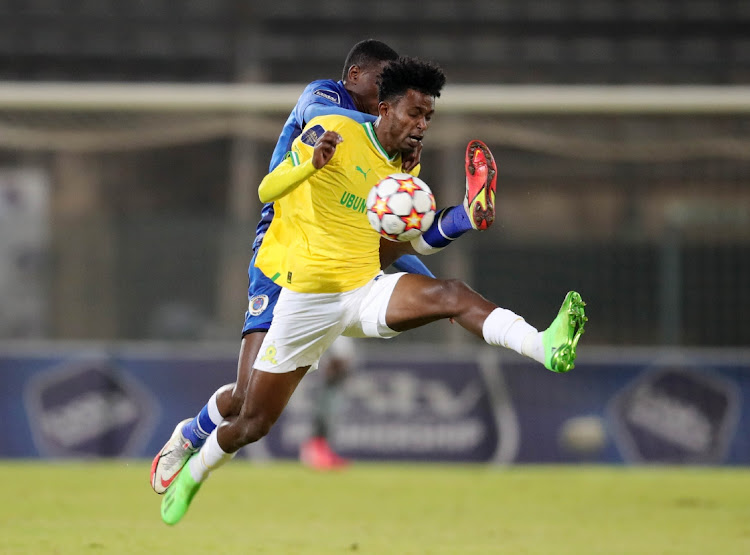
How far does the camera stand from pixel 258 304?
5.41 metres

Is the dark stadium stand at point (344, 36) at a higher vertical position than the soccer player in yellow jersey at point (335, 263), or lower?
higher

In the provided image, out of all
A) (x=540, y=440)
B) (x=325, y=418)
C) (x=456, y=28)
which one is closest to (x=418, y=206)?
(x=325, y=418)

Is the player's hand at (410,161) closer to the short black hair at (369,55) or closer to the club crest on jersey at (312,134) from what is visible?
the club crest on jersey at (312,134)

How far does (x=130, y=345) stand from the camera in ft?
33.4

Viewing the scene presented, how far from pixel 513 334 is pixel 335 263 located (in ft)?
3.31

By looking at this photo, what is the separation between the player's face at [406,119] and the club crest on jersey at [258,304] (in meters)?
0.98

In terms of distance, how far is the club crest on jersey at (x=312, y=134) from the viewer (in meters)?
5.01

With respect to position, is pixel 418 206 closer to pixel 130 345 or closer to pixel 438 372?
pixel 438 372

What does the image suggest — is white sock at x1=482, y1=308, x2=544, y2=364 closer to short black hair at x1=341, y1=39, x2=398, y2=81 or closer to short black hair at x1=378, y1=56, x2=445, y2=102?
short black hair at x1=378, y1=56, x2=445, y2=102

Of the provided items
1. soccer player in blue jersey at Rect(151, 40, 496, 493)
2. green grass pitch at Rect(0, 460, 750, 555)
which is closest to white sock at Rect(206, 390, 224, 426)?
soccer player in blue jersey at Rect(151, 40, 496, 493)

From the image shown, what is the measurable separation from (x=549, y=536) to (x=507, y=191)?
6176 millimetres

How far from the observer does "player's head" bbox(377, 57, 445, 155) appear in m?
4.93

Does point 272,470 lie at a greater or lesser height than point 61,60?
lesser

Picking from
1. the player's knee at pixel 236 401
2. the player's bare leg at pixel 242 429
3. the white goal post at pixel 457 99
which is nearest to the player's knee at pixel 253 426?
the player's bare leg at pixel 242 429
